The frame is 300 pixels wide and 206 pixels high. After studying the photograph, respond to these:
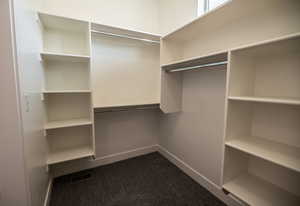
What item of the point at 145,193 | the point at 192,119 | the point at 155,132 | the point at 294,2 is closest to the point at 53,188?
the point at 145,193

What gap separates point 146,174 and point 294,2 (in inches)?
96.1

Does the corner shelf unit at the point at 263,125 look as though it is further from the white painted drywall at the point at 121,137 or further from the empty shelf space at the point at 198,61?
the white painted drywall at the point at 121,137

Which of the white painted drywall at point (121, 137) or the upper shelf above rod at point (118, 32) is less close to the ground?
the upper shelf above rod at point (118, 32)

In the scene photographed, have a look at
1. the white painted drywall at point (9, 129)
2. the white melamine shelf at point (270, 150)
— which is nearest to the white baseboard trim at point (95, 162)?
the white painted drywall at point (9, 129)

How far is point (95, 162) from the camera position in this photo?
7.54 feet

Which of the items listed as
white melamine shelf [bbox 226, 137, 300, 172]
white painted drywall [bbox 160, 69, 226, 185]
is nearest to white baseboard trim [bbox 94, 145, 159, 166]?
white painted drywall [bbox 160, 69, 226, 185]

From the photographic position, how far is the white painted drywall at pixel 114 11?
1.88m

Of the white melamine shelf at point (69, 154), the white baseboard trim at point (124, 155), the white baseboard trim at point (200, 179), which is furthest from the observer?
the white baseboard trim at point (124, 155)

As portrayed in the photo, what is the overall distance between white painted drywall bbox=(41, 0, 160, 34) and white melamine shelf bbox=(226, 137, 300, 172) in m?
2.30

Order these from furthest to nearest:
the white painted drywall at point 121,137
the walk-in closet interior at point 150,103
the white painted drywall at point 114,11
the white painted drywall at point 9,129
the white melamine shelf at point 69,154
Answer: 1. the white painted drywall at point 121,137
2. the white painted drywall at point 114,11
3. the white melamine shelf at point 69,154
4. the walk-in closet interior at point 150,103
5. the white painted drywall at point 9,129

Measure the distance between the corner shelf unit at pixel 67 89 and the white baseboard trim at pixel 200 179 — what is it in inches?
52.6

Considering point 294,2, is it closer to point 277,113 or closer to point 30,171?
point 277,113

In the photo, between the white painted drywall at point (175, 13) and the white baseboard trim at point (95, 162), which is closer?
the white painted drywall at point (175, 13)

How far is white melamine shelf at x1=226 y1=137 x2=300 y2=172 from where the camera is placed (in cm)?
92
